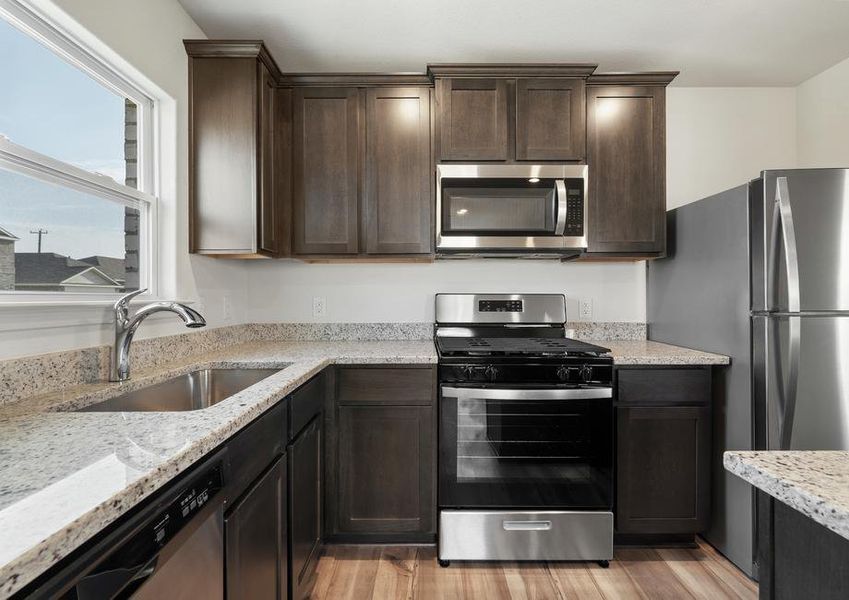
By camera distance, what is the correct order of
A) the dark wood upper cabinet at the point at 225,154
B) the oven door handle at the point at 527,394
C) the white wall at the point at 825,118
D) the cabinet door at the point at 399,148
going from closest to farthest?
the oven door handle at the point at 527,394
the dark wood upper cabinet at the point at 225,154
the cabinet door at the point at 399,148
the white wall at the point at 825,118

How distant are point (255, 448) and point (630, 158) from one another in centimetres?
229

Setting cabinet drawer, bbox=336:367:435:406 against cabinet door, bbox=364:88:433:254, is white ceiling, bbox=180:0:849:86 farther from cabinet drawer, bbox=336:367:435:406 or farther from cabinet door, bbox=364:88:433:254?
cabinet drawer, bbox=336:367:435:406

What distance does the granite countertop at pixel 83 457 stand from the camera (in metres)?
0.55

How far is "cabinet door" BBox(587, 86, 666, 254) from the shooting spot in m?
2.40

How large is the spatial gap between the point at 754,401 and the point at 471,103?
1.92 m

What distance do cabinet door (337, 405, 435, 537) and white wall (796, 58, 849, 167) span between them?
275 centimetres

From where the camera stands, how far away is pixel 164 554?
0.78m

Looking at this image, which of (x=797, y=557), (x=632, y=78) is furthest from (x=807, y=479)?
(x=632, y=78)

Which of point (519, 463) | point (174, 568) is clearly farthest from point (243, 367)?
point (519, 463)

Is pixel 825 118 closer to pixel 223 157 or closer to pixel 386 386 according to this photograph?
pixel 386 386

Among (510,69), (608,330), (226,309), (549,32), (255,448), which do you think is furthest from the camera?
(608,330)

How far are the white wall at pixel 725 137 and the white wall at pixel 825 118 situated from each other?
2.0 inches

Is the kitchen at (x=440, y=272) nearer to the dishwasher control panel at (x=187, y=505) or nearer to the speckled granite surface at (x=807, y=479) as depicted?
the dishwasher control panel at (x=187, y=505)

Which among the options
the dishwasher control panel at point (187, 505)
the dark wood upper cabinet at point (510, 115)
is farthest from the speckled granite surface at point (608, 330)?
the dishwasher control panel at point (187, 505)
